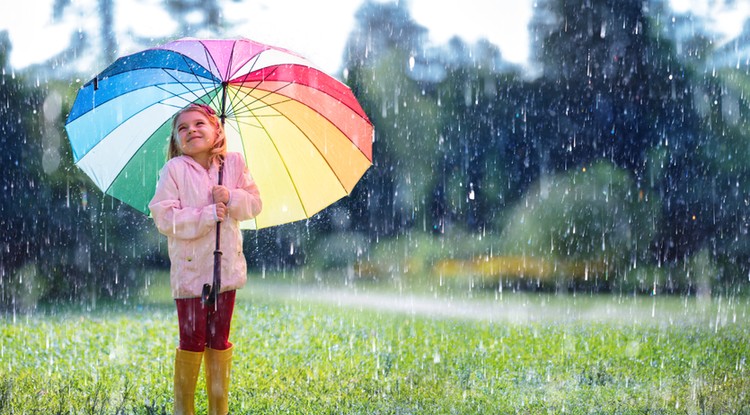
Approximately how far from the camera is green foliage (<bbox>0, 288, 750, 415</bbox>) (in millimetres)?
4871

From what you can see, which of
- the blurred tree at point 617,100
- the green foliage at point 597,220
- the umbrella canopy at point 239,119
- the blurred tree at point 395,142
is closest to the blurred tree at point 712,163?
the blurred tree at point 617,100

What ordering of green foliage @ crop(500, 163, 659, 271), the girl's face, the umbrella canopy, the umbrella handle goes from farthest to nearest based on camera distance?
1. green foliage @ crop(500, 163, 659, 271)
2. the umbrella canopy
3. the girl's face
4. the umbrella handle

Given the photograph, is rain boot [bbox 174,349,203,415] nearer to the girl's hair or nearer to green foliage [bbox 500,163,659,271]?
the girl's hair

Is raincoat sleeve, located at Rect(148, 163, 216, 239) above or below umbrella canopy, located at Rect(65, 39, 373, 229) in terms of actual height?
below

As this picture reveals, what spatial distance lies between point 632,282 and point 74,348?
10248mm

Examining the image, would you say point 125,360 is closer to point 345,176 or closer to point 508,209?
point 345,176

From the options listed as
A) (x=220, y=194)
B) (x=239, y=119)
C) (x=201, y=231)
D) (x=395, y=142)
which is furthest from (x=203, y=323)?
(x=395, y=142)

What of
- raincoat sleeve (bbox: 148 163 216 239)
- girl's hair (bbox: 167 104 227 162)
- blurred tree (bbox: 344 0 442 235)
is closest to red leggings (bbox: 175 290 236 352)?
raincoat sleeve (bbox: 148 163 216 239)

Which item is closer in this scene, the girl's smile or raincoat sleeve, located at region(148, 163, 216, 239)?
raincoat sleeve, located at region(148, 163, 216, 239)

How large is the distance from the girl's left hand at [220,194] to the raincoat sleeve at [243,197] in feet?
0.09

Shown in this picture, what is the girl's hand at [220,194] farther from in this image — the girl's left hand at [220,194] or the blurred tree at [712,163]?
the blurred tree at [712,163]

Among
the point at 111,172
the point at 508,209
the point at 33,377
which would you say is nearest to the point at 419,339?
the point at 33,377

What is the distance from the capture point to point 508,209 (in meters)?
16.8

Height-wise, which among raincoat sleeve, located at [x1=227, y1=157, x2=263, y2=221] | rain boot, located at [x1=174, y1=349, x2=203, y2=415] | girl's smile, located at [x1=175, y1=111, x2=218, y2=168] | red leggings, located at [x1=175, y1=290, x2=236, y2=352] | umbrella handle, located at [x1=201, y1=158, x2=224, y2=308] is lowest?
rain boot, located at [x1=174, y1=349, x2=203, y2=415]
